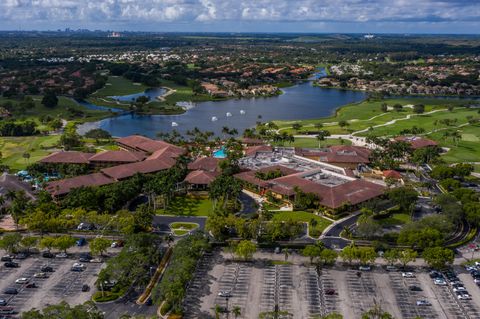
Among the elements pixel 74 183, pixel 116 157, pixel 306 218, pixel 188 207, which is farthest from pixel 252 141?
pixel 74 183

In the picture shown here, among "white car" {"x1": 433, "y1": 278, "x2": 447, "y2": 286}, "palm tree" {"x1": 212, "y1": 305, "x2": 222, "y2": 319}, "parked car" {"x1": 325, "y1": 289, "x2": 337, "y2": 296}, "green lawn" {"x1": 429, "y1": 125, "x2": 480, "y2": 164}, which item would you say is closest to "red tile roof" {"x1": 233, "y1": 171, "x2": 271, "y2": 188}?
"parked car" {"x1": 325, "y1": 289, "x2": 337, "y2": 296}

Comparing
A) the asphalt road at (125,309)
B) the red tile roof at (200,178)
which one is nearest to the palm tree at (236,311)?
the asphalt road at (125,309)

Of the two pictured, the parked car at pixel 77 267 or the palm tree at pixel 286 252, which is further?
the palm tree at pixel 286 252

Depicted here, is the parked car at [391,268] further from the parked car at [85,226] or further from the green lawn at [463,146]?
the green lawn at [463,146]

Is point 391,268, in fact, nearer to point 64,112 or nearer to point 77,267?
point 77,267

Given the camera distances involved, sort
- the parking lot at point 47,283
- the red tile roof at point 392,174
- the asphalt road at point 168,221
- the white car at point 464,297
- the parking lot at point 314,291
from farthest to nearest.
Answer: the red tile roof at point 392,174 < the asphalt road at point 168,221 < the white car at point 464,297 < the parking lot at point 47,283 < the parking lot at point 314,291

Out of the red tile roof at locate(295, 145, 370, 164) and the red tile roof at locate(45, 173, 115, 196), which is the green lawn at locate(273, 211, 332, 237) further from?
the red tile roof at locate(45, 173, 115, 196)
